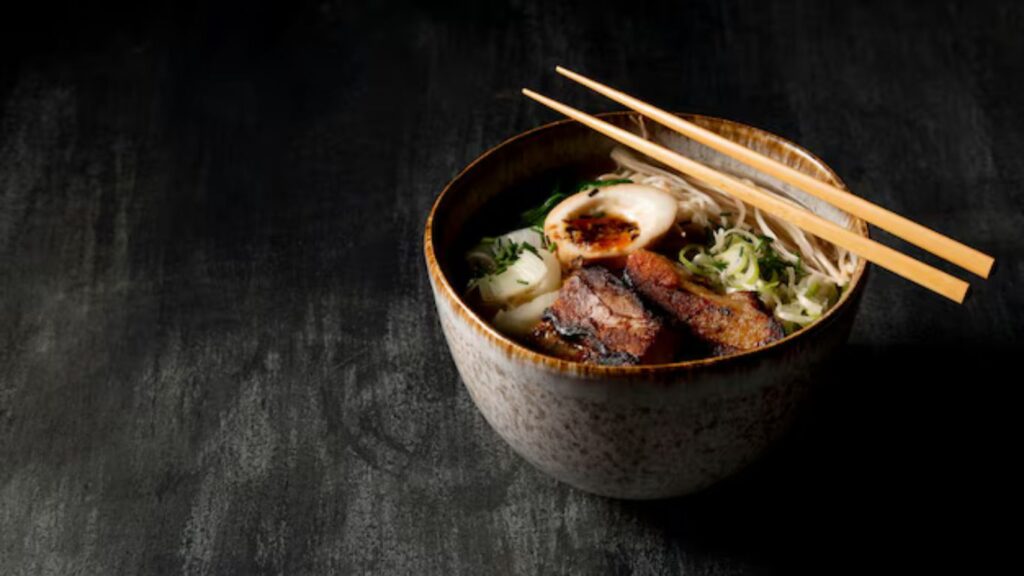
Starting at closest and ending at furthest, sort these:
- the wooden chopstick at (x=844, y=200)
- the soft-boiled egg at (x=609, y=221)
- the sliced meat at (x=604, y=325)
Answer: the wooden chopstick at (x=844, y=200), the sliced meat at (x=604, y=325), the soft-boiled egg at (x=609, y=221)

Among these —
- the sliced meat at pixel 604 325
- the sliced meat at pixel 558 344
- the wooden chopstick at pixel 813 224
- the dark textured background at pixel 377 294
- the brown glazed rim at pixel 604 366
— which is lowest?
the dark textured background at pixel 377 294

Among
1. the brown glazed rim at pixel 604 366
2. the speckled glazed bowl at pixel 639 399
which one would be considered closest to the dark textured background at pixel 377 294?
the speckled glazed bowl at pixel 639 399

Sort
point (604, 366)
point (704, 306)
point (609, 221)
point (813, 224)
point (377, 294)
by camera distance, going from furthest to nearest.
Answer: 1. point (377, 294)
2. point (609, 221)
3. point (704, 306)
4. point (813, 224)
5. point (604, 366)

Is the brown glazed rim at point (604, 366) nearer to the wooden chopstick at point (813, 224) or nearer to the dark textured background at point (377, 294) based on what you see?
the wooden chopstick at point (813, 224)

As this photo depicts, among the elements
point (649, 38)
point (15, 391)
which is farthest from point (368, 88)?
point (15, 391)

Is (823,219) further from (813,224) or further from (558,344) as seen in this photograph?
(558,344)

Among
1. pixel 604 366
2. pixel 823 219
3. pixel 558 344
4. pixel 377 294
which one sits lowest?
pixel 377 294

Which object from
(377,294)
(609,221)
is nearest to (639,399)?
(609,221)
